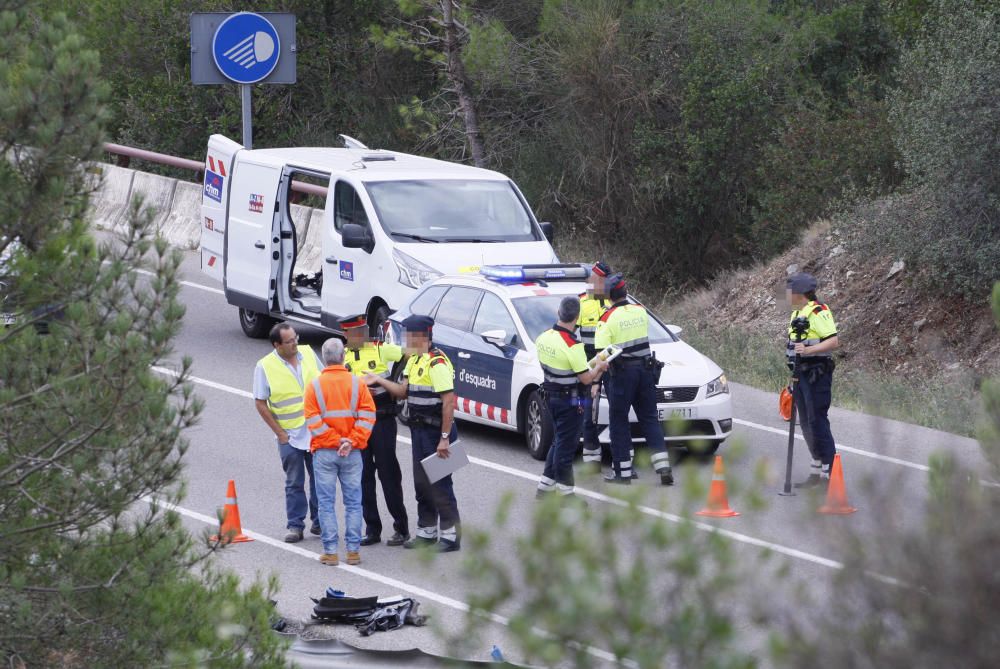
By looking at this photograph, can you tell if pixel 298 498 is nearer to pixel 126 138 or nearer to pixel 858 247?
pixel 858 247

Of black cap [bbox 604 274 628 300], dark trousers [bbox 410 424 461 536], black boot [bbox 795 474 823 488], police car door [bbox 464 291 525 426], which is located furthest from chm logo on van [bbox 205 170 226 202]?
black boot [bbox 795 474 823 488]

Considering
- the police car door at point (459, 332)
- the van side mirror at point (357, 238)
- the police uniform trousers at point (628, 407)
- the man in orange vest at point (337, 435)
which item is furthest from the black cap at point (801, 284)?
the van side mirror at point (357, 238)

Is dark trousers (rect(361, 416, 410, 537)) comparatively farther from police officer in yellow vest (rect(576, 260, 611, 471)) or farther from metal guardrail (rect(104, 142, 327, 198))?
metal guardrail (rect(104, 142, 327, 198))

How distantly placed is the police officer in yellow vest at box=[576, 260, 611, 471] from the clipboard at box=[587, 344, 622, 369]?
10.7 inches

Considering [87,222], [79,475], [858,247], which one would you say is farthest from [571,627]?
[858,247]

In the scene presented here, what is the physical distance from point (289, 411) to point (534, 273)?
3749mm

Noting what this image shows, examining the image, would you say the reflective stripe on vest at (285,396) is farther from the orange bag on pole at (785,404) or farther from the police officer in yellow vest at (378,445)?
the orange bag on pole at (785,404)

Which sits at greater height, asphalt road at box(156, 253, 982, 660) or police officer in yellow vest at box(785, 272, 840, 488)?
police officer in yellow vest at box(785, 272, 840, 488)

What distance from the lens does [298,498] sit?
35.2 ft

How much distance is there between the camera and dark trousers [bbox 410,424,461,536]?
410 inches

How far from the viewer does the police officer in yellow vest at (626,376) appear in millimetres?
11906

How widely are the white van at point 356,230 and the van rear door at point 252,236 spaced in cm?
1

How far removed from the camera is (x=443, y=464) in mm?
10258

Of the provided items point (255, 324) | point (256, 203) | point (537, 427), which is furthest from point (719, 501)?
point (255, 324)
